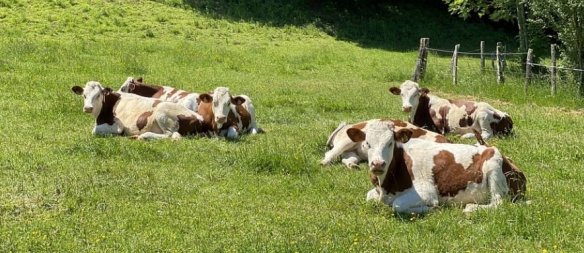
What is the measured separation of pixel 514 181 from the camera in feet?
24.8

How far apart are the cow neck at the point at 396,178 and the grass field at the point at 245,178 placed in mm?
271

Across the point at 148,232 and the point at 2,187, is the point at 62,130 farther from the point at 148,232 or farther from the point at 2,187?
the point at 148,232

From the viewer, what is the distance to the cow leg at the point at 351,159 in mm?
9938

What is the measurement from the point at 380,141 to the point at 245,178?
235 centimetres

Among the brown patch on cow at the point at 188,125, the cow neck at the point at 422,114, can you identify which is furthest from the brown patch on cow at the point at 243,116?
the cow neck at the point at 422,114

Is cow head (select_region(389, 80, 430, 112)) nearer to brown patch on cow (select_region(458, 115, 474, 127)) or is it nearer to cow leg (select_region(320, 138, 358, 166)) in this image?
brown patch on cow (select_region(458, 115, 474, 127))

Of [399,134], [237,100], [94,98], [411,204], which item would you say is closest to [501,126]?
[237,100]

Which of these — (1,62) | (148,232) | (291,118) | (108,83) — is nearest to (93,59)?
(1,62)

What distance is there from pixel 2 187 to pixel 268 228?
3382mm

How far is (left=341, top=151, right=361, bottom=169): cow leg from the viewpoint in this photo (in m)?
9.94

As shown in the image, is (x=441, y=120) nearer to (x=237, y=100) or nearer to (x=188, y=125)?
(x=237, y=100)

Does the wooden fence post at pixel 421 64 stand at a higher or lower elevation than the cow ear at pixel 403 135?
lower

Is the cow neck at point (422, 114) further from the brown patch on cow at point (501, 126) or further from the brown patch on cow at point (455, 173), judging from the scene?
the brown patch on cow at point (455, 173)

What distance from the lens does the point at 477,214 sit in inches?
280
